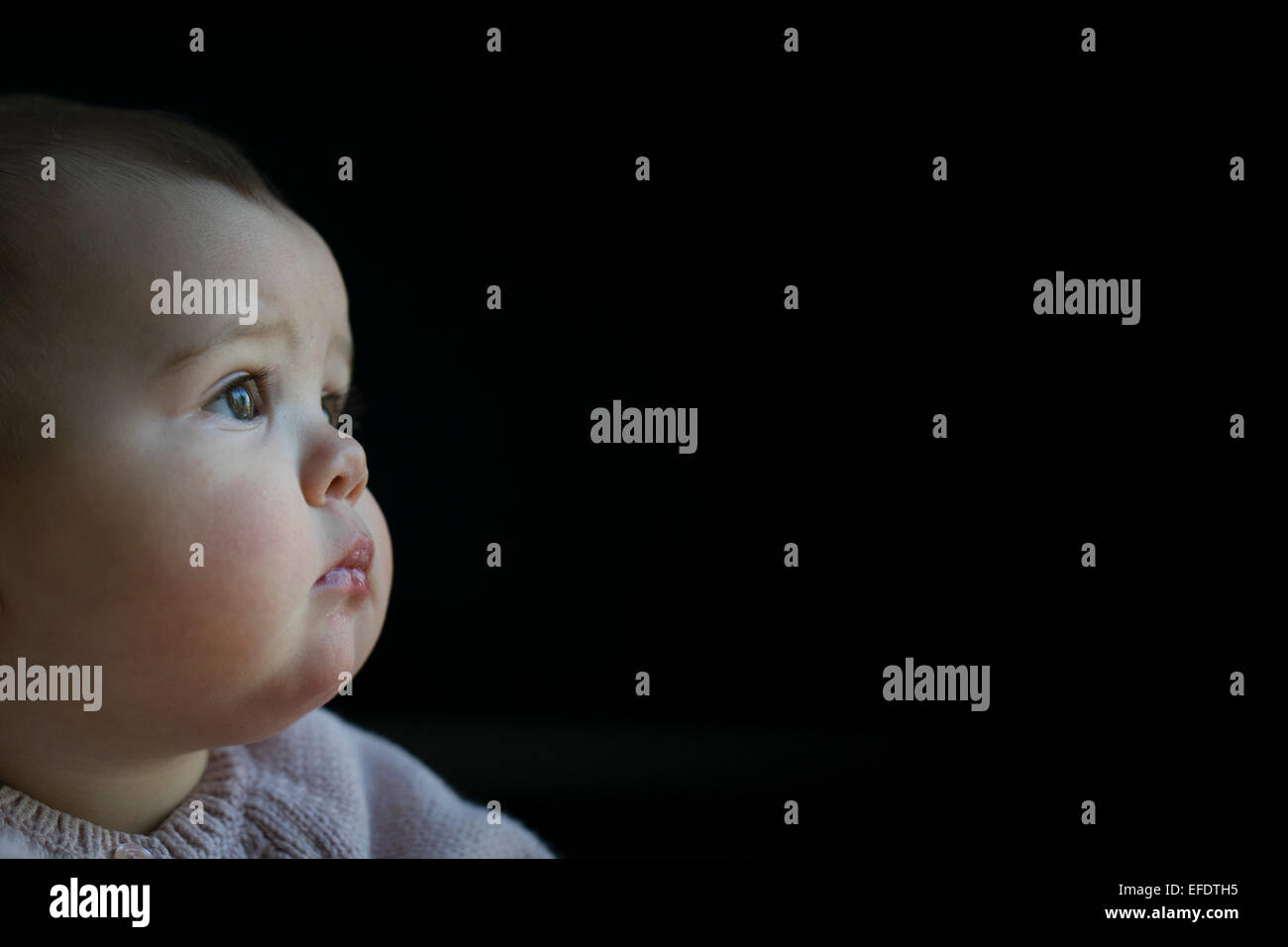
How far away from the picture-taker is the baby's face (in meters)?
0.65

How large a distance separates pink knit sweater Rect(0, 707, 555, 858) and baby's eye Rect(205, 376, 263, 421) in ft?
0.86

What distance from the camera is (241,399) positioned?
2.25 ft

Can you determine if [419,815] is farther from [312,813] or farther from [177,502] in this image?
[177,502]

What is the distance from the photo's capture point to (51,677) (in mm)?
671

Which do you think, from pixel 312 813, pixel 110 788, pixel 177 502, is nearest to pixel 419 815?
pixel 312 813

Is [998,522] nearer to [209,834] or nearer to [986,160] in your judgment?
[986,160]

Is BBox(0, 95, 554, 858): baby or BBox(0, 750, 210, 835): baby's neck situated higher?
BBox(0, 95, 554, 858): baby

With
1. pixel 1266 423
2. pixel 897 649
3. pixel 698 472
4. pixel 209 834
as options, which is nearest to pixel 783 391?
pixel 698 472

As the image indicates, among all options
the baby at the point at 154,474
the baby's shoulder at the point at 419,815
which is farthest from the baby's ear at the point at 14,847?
the baby's shoulder at the point at 419,815

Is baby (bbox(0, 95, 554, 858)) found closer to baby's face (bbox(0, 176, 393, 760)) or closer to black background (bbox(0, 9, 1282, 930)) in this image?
baby's face (bbox(0, 176, 393, 760))

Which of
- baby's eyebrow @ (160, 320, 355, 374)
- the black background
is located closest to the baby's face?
baby's eyebrow @ (160, 320, 355, 374)

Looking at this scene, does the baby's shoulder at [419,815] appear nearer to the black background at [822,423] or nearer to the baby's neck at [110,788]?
the black background at [822,423]

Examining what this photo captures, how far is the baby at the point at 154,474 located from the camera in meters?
0.65
